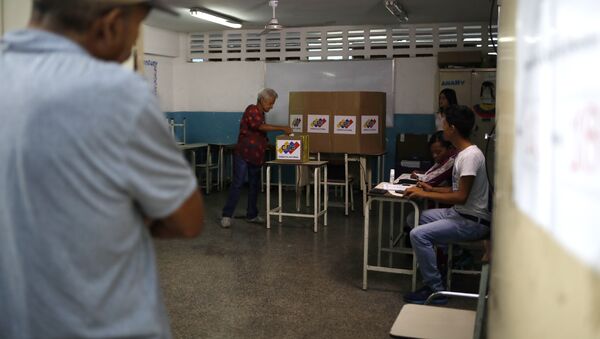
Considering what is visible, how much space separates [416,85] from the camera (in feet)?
25.9

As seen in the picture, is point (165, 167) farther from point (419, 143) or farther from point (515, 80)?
point (419, 143)

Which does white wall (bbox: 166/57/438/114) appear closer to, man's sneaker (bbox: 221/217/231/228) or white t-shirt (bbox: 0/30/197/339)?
man's sneaker (bbox: 221/217/231/228)

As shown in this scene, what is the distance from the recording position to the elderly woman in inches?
225

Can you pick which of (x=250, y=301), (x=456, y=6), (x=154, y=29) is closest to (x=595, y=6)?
(x=250, y=301)

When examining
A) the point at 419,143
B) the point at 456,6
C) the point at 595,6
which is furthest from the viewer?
the point at 419,143

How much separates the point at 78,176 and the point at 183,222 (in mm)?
194

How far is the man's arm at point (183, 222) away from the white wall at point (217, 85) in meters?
7.70

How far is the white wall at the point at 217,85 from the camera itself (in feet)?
28.5

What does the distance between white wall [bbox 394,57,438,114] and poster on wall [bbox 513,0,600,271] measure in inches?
271

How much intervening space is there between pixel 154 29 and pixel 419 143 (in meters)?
4.13

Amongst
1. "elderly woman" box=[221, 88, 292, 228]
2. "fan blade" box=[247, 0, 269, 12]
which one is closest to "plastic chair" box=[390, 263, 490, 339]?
"elderly woman" box=[221, 88, 292, 228]

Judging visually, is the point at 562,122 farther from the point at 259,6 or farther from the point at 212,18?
the point at 212,18

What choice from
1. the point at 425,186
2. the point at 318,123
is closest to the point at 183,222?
the point at 425,186

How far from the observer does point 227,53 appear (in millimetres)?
8789
